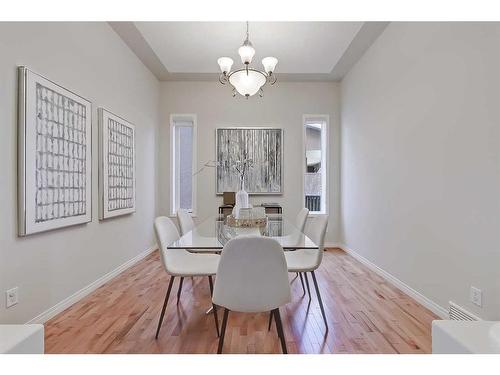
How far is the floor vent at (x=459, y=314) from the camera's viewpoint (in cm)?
195

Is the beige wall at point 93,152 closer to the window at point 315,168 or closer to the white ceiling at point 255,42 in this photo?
the white ceiling at point 255,42

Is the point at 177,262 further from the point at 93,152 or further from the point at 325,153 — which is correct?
the point at 325,153

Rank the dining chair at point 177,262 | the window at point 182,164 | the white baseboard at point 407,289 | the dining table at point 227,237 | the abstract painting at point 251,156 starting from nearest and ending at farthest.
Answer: the dining table at point 227,237 < the dining chair at point 177,262 < the white baseboard at point 407,289 < the abstract painting at point 251,156 < the window at point 182,164

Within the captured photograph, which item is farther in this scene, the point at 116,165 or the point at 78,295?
the point at 116,165

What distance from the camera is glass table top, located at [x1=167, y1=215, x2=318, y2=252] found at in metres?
1.75

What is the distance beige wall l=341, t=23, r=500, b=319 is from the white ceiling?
0.55 m

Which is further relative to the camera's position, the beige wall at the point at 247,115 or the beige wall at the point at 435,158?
the beige wall at the point at 247,115

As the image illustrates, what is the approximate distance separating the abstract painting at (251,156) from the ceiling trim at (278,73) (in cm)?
86

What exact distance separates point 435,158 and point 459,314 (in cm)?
115

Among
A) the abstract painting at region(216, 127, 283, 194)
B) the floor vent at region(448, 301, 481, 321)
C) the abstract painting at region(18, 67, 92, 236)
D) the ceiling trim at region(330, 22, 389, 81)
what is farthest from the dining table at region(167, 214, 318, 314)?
the ceiling trim at region(330, 22, 389, 81)

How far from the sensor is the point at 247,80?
2.72 m

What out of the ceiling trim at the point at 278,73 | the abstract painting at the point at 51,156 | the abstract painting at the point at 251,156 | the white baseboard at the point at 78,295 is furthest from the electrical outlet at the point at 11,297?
the abstract painting at the point at 251,156

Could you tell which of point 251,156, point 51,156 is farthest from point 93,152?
point 251,156

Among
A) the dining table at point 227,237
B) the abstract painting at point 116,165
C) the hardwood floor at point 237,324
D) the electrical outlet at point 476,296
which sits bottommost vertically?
the hardwood floor at point 237,324
